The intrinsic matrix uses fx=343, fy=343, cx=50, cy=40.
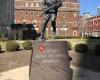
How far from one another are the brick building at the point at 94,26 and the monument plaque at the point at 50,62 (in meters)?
113

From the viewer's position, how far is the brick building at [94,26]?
12998 centimetres

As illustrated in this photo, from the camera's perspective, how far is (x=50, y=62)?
518 inches

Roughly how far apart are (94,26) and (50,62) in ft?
405

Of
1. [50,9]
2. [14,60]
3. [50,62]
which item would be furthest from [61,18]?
[50,62]

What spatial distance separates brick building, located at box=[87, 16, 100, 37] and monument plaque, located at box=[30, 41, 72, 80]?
372 feet

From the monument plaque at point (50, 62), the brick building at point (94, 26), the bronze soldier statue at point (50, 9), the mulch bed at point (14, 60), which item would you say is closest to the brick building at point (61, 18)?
the brick building at point (94, 26)

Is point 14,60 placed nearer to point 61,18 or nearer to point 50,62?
point 50,62

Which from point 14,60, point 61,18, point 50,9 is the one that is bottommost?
point 14,60

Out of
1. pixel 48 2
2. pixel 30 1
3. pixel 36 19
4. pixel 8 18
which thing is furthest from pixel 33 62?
pixel 30 1

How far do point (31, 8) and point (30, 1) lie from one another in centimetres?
670

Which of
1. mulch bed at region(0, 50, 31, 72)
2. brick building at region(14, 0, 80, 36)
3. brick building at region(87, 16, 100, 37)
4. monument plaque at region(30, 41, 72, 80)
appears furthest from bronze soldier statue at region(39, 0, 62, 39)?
brick building at region(87, 16, 100, 37)

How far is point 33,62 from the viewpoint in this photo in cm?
1336

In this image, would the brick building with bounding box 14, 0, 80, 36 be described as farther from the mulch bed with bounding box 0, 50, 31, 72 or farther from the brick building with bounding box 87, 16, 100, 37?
the mulch bed with bounding box 0, 50, 31, 72

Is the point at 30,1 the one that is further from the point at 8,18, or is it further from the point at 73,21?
the point at 8,18
